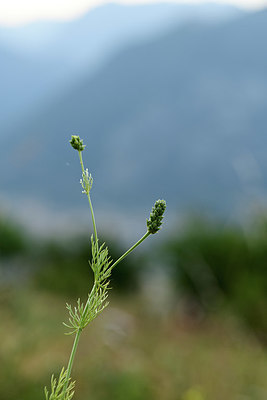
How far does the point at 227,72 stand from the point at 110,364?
443 ft

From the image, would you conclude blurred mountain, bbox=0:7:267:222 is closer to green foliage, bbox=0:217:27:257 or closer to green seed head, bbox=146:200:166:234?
green foliage, bbox=0:217:27:257

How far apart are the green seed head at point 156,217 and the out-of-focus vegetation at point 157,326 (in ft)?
17.3

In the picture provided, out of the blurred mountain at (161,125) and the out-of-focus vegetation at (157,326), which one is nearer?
the out-of-focus vegetation at (157,326)

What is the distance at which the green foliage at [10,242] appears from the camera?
14.2 meters

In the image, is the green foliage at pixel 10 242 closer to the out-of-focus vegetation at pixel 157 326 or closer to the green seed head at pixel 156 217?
the out-of-focus vegetation at pixel 157 326

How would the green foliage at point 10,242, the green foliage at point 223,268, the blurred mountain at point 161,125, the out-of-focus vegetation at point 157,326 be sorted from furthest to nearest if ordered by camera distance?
the blurred mountain at point 161,125, the green foliage at point 10,242, the green foliage at point 223,268, the out-of-focus vegetation at point 157,326

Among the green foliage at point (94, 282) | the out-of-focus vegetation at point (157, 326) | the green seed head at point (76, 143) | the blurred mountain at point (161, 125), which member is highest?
the blurred mountain at point (161, 125)

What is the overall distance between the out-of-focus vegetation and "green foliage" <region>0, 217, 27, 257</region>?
9 cm

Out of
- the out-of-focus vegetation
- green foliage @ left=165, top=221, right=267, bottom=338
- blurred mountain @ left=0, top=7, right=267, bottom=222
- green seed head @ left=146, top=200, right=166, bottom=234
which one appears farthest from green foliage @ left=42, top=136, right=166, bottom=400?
blurred mountain @ left=0, top=7, right=267, bottom=222

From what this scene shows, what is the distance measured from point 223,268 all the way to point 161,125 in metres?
112

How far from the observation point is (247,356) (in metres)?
7.14

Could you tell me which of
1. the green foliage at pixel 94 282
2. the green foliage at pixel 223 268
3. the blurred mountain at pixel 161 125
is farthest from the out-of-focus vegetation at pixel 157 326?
the blurred mountain at pixel 161 125

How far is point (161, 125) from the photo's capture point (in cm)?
12031

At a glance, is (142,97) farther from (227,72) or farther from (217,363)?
(217,363)
